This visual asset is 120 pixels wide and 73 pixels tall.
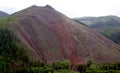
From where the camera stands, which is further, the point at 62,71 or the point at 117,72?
the point at 62,71

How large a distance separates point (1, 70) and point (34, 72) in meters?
21.7

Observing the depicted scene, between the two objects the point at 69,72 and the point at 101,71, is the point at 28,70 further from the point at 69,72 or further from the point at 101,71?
the point at 101,71

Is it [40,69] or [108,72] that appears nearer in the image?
[108,72]

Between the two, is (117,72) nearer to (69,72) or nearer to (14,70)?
(69,72)

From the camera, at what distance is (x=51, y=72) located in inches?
7800

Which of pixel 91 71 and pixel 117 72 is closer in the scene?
pixel 117 72

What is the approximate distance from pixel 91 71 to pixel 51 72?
2612 cm

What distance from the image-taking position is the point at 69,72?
191 metres

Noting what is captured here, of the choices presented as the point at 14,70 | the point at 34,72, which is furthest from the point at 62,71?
the point at 14,70

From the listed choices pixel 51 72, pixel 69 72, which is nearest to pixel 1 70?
pixel 51 72

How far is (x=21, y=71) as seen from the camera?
19675cm

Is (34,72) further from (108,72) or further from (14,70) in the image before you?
(108,72)

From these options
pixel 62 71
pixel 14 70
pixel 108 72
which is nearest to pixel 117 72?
pixel 108 72

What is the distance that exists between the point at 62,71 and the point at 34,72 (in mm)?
18152
